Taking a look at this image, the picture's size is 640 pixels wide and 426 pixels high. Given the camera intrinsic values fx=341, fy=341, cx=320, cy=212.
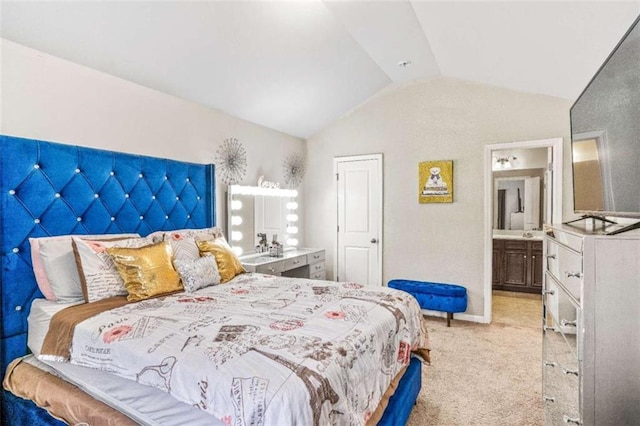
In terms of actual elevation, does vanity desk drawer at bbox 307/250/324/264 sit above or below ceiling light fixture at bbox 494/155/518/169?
below

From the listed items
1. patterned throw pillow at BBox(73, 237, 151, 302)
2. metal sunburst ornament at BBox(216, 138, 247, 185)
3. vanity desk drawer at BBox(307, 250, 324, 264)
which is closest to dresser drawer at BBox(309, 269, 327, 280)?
vanity desk drawer at BBox(307, 250, 324, 264)

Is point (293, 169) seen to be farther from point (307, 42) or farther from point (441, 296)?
point (441, 296)

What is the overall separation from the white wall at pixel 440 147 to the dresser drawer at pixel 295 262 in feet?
3.03

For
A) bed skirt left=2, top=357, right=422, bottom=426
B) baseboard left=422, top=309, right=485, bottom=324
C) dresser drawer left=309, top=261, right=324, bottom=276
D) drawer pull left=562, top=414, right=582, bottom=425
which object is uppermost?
dresser drawer left=309, top=261, right=324, bottom=276

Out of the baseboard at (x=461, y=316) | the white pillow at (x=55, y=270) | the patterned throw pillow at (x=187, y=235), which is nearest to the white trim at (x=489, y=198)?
the baseboard at (x=461, y=316)

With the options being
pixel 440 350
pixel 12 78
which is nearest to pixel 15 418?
pixel 12 78

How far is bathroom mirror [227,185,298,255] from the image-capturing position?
12.6ft

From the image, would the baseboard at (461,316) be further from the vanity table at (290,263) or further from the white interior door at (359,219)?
the vanity table at (290,263)

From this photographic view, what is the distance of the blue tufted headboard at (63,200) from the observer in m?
2.04

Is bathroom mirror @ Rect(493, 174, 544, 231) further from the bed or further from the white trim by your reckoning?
the bed

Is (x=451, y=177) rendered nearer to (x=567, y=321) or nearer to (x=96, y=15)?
(x=567, y=321)

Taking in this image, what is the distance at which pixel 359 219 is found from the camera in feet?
16.0

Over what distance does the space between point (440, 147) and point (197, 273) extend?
10.9 ft

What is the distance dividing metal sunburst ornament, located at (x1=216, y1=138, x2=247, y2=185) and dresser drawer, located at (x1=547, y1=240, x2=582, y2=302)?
3001mm
